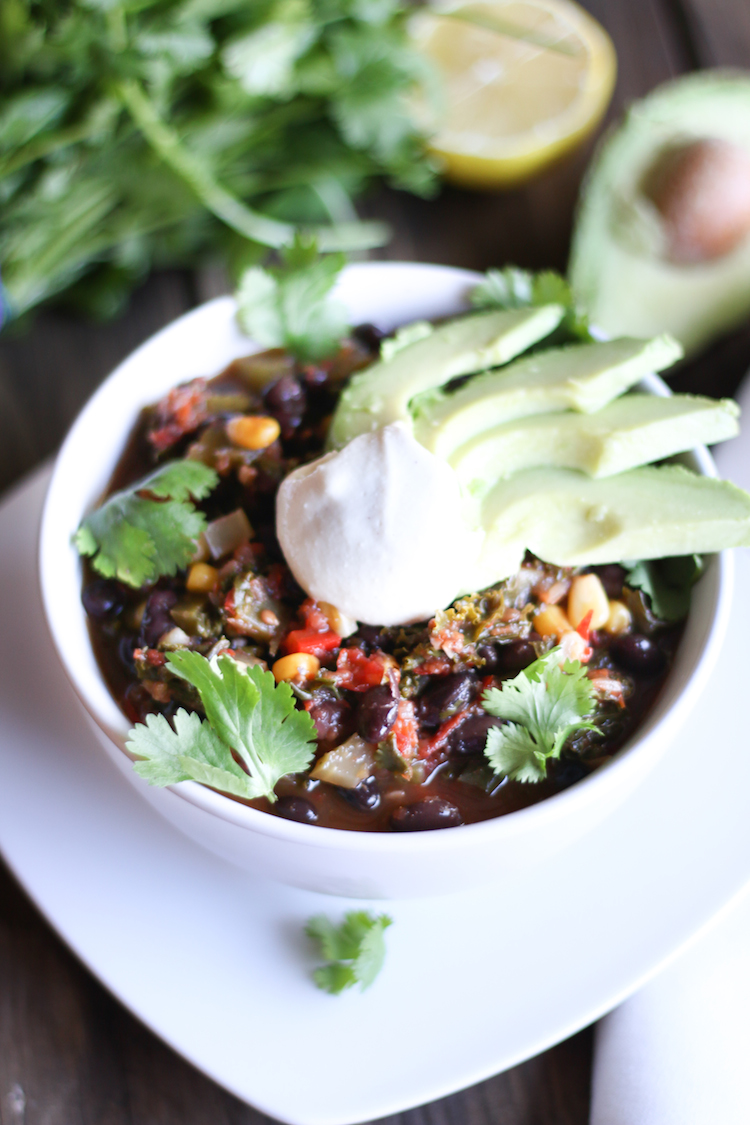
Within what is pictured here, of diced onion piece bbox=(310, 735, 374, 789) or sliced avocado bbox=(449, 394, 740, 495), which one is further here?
sliced avocado bbox=(449, 394, 740, 495)

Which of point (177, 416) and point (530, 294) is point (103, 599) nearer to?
point (177, 416)

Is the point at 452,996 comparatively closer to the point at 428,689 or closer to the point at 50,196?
the point at 428,689

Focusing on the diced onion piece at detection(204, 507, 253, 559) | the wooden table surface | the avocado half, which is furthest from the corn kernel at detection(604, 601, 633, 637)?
the avocado half

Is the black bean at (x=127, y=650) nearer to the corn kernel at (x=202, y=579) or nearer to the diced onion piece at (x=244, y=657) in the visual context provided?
the corn kernel at (x=202, y=579)

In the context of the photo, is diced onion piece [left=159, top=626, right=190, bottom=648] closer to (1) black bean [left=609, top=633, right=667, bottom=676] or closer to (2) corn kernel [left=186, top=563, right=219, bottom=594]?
(2) corn kernel [left=186, top=563, right=219, bottom=594]

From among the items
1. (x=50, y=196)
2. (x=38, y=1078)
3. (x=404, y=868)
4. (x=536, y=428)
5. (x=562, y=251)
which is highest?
(x=50, y=196)

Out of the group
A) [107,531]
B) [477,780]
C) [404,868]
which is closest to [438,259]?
[107,531]
